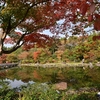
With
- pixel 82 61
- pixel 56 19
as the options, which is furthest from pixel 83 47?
pixel 56 19

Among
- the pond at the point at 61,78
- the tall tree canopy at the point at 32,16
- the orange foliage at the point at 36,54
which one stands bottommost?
the pond at the point at 61,78

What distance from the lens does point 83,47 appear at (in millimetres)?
37469

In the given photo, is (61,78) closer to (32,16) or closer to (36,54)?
(32,16)

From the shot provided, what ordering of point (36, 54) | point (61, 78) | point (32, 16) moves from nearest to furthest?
Result: point (32, 16)
point (61, 78)
point (36, 54)

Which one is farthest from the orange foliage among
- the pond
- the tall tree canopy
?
the tall tree canopy

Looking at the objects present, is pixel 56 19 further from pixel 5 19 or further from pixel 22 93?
pixel 22 93

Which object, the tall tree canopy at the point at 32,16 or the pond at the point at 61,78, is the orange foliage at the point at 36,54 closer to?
the pond at the point at 61,78

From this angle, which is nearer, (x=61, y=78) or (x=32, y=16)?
(x=32, y=16)

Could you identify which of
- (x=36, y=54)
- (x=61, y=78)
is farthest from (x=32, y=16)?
(x=36, y=54)

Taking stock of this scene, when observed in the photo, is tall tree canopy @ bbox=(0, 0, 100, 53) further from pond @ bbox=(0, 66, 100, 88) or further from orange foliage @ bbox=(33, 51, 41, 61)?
orange foliage @ bbox=(33, 51, 41, 61)

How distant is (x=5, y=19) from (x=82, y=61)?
32.9 m

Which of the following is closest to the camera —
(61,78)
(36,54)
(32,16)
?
(32,16)

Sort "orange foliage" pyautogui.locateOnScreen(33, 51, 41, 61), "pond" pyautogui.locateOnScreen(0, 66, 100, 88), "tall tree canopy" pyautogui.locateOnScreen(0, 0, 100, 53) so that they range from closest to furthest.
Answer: "tall tree canopy" pyautogui.locateOnScreen(0, 0, 100, 53)
"pond" pyautogui.locateOnScreen(0, 66, 100, 88)
"orange foliage" pyautogui.locateOnScreen(33, 51, 41, 61)

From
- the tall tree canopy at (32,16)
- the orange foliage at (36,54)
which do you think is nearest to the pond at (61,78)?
the tall tree canopy at (32,16)
